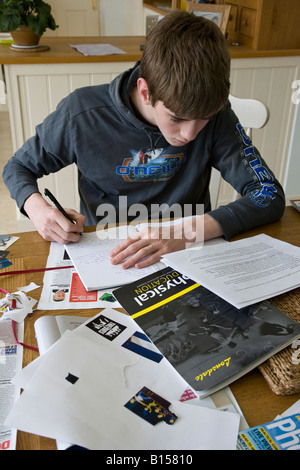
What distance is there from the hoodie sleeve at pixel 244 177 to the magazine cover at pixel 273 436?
54 centimetres

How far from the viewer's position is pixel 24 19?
2150mm

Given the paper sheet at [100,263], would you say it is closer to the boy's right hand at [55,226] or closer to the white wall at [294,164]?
the boy's right hand at [55,226]

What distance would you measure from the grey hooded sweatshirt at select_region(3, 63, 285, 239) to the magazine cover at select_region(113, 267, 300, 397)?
0.41 meters

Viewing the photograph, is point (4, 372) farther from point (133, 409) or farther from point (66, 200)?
point (66, 200)

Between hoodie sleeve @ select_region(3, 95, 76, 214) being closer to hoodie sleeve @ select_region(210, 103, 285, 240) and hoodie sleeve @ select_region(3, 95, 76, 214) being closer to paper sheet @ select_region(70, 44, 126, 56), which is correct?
hoodie sleeve @ select_region(210, 103, 285, 240)

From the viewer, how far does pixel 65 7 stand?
15.7ft

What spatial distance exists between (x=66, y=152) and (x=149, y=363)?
28.9 inches

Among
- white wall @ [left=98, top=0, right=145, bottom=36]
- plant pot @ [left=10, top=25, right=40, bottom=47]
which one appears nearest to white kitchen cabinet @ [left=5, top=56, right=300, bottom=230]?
plant pot @ [left=10, top=25, right=40, bottom=47]

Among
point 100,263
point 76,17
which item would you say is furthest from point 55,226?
point 76,17

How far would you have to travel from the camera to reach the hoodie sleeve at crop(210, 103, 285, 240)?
1079 millimetres

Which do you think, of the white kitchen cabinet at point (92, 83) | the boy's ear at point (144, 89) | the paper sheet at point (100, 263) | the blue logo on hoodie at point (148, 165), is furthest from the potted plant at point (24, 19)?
the paper sheet at point (100, 263)

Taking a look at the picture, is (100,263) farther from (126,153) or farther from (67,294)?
(126,153)

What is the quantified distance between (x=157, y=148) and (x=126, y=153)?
3.4 inches

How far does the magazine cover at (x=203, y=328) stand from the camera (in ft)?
2.12
